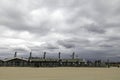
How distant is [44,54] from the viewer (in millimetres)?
95688

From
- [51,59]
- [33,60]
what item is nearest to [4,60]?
[33,60]

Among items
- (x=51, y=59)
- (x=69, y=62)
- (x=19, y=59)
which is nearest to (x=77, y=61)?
(x=69, y=62)

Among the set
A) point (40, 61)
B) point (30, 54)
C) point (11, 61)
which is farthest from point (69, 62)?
point (11, 61)

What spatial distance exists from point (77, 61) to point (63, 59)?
6290mm

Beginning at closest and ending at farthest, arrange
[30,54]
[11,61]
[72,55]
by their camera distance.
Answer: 1. [11,61]
2. [30,54]
3. [72,55]

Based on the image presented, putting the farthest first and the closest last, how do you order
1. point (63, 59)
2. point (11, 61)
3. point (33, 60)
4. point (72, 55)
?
point (72, 55) → point (63, 59) → point (33, 60) → point (11, 61)

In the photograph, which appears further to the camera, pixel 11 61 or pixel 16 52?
pixel 16 52

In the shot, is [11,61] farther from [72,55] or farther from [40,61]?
[72,55]

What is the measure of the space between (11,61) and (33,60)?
463 inches

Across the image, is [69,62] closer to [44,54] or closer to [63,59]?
[63,59]

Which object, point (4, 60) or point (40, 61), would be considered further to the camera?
point (40, 61)

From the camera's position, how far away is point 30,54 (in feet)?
307

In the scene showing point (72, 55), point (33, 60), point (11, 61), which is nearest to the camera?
point (11, 61)

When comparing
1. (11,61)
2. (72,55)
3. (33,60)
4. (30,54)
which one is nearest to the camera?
(11,61)
